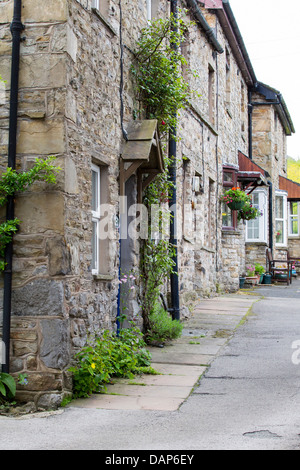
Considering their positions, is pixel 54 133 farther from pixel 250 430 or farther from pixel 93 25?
pixel 250 430

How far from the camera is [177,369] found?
23.6 ft

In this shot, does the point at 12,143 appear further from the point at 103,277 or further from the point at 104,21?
the point at 104,21

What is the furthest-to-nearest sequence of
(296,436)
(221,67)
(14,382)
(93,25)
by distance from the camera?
1. (221,67)
2. (93,25)
3. (14,382)
4. (296,436)

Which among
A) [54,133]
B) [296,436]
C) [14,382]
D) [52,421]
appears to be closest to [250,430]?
[296,436]

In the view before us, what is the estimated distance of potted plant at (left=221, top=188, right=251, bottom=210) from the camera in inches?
655

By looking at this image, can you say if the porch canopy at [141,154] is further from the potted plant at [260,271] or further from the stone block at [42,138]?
the potted plant at [260,271]

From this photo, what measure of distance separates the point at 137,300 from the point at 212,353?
1.30 meters

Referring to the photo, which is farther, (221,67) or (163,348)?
(221,67)

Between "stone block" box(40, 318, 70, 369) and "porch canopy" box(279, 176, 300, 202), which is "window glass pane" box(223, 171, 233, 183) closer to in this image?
"porch canopy" box(279, 176, 300, 202)

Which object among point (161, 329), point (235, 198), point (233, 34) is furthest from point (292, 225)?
point (161, 329)

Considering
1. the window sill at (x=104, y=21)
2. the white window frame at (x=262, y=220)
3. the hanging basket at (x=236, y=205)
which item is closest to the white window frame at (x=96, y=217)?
the window sill at (x=104, y=21)

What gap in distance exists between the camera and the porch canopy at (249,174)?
18328 millimetres

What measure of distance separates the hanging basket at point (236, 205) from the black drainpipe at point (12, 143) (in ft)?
37.5

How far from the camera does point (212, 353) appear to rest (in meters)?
8.01
